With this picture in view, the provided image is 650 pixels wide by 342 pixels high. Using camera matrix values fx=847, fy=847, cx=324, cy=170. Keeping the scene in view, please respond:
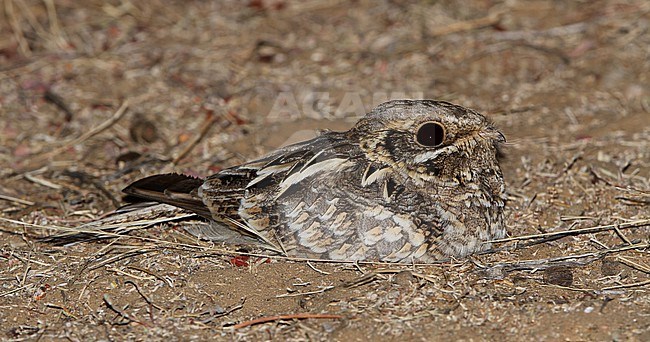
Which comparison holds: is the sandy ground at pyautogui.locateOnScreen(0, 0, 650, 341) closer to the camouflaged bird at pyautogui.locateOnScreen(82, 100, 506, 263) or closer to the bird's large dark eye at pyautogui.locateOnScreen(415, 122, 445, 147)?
the camouflaged bird at pyautogui.locateOnScreen(82, 100, 506, 263)

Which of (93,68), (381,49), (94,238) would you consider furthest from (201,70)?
(94,238)

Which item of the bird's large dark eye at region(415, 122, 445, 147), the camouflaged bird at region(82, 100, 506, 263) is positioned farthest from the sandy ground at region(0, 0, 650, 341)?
the bird's large dark eye at region(415, 122, 445, 147)

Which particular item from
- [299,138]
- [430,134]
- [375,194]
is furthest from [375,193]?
[299,138]

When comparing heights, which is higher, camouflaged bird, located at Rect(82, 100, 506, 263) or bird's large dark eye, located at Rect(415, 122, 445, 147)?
bird's large dark eye, located at Rect(415, 122, 445, 147)

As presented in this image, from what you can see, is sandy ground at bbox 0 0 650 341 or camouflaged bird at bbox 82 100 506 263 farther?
camouflaged bird at bbox 82 100 506 263

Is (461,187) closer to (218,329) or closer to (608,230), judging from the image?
(608,230)
